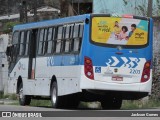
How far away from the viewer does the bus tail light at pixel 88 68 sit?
71.4ft

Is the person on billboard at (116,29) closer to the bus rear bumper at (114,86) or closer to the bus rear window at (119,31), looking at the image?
the bus rear window at (119,31)

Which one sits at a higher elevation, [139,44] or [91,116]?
[139,44]

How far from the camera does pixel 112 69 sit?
22.0 metres


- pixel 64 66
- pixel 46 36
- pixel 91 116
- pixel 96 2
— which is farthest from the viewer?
pixel 96 2

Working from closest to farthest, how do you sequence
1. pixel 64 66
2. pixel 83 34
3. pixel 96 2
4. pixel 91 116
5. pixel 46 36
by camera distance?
pixel 91 116
pixel 83 34
pixel 64 66
pixel 46 36
pixel 96 2

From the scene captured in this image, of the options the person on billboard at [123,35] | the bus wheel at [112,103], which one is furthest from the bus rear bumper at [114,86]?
the bus wheel at [112,103]

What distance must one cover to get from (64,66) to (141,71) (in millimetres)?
2943

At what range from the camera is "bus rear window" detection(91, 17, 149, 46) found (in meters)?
21.8

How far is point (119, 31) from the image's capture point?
22.1 metres

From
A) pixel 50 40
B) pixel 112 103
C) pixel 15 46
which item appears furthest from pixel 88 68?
pixel 15 46

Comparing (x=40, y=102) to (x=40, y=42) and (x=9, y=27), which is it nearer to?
(x=40, y=42)

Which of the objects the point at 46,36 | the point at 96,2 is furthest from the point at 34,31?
the point at 96,2

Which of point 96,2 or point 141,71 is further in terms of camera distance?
point 96,2

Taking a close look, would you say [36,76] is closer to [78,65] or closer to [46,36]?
[46,36]
